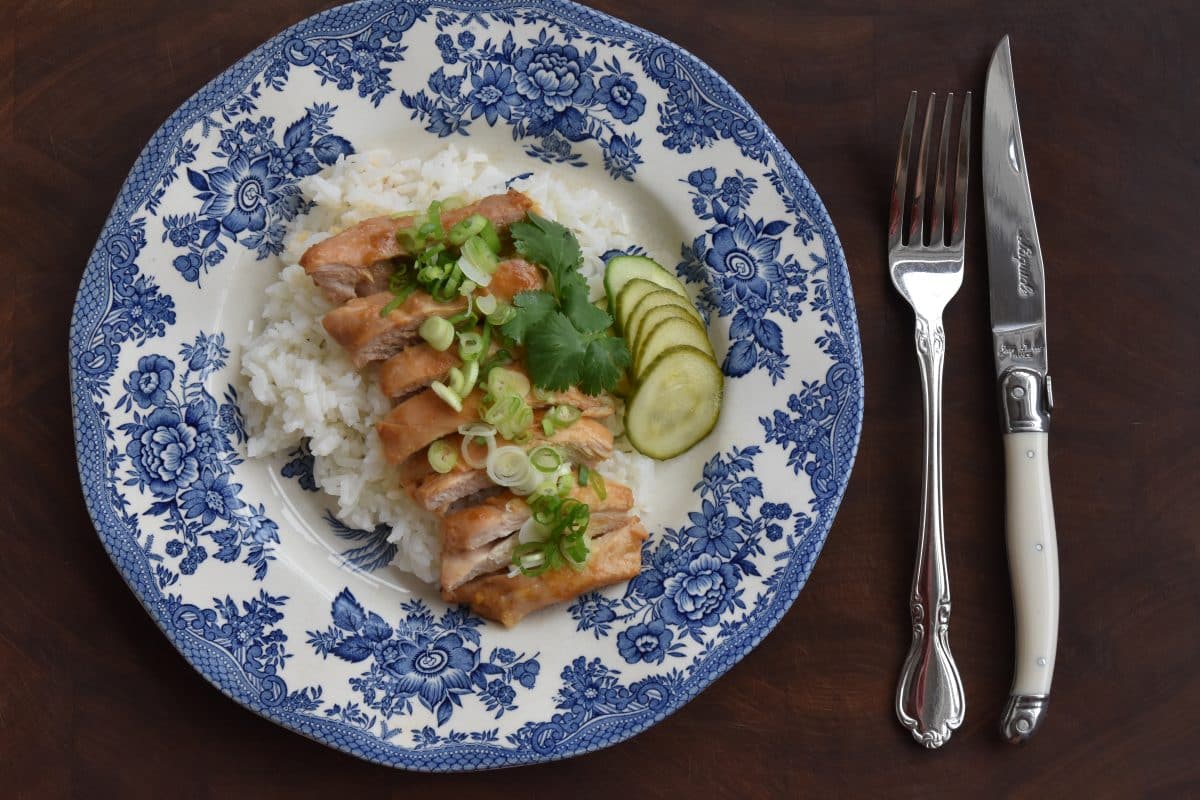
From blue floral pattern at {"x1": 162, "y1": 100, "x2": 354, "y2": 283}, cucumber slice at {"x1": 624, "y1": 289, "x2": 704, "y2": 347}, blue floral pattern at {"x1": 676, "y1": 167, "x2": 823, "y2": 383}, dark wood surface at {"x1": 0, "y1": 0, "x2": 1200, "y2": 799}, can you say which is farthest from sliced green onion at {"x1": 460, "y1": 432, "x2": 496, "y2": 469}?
dark wood surface at {"x1": 0, "y1": 0, "x2": 1200, "y2": 799}

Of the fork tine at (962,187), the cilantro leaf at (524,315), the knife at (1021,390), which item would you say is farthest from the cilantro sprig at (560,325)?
the knife at (1021,390)

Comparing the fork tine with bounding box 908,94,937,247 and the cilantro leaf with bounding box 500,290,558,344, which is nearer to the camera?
the cilantro leaf with bounding box 500,290,558,344

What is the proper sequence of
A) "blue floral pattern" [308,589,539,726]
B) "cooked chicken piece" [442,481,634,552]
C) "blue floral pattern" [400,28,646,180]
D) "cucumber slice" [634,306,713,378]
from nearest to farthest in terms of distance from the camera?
"cooked chicken piece" [442,481,634,552] → "blue floral pattern" [308,589,539,726] → "cucumber slice" [634,306,713,378] → "blue floral pattern" [400,28,646,180]

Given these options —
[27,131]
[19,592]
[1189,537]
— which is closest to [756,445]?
[1189,537]

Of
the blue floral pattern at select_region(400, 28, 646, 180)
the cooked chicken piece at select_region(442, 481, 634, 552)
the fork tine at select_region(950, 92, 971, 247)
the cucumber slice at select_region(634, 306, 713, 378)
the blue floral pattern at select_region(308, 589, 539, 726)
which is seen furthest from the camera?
the fork tine at select_region(950, 92, 971, 247)

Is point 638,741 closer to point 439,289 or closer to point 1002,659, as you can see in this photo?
point 1002,659

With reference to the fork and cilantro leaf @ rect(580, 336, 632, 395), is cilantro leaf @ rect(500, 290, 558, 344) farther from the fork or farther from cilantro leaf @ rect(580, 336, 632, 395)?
the fork

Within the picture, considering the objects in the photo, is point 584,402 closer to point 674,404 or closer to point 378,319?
point 674,404

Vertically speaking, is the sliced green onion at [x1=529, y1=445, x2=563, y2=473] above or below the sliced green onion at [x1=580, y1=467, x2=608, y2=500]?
above
